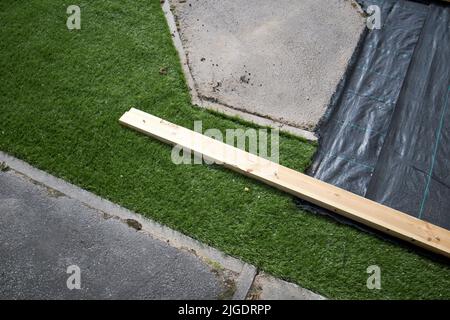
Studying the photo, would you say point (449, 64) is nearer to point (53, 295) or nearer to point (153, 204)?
point (153, 204)

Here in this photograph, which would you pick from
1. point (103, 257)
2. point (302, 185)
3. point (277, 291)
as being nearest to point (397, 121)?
point (302, 185)

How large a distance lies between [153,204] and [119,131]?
1113mm

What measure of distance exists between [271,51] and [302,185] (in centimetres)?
226

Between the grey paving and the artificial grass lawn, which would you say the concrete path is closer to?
the grey paving

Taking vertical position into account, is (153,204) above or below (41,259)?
above

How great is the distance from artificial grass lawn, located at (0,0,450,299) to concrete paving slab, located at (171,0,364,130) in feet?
1.25

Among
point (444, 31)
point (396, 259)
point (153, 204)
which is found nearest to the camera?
point (396, 259)

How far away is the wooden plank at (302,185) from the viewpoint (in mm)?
3938

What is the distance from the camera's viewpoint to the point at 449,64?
518 cm

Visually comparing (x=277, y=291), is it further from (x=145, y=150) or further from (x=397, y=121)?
(x=397, y=121)

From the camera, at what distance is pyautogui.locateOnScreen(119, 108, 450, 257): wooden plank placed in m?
3.94

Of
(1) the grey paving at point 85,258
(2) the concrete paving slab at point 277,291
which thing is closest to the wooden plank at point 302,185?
(2) the concrete paving slab at point 277,291

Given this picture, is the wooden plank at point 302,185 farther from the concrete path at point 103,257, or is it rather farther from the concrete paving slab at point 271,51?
the concrete path at point 103,257
